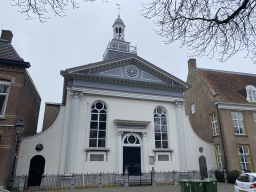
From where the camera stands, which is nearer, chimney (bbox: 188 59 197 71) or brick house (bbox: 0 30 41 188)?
brick house (bbox: 0 30 41 188)

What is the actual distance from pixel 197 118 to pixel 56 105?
53.2 feet

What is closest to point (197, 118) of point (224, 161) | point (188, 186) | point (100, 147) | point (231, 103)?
point (231, 103)

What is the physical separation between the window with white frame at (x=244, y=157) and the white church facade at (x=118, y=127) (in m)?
2.41

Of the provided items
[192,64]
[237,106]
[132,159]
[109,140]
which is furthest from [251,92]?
[109,140]

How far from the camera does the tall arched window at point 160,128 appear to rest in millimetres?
17656

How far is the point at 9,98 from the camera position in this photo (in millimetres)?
13227

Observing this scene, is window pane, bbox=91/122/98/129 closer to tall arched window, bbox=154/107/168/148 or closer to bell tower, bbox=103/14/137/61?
tall arched window, bbox=154/107/168/148

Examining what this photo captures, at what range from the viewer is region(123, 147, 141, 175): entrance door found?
16.0m

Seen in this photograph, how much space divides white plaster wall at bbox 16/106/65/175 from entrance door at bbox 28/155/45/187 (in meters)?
0.77

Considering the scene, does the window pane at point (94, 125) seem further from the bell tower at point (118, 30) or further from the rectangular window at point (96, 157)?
the bell tower at point (118, 30)

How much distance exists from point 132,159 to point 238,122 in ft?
38.0

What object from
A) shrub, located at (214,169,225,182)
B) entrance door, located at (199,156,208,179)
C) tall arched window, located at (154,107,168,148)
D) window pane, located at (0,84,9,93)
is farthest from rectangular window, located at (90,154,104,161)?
shrub, located at (214,169,225,182)

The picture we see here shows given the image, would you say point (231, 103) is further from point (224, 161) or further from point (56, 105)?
point (56, 105)

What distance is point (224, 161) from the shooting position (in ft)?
58.5
